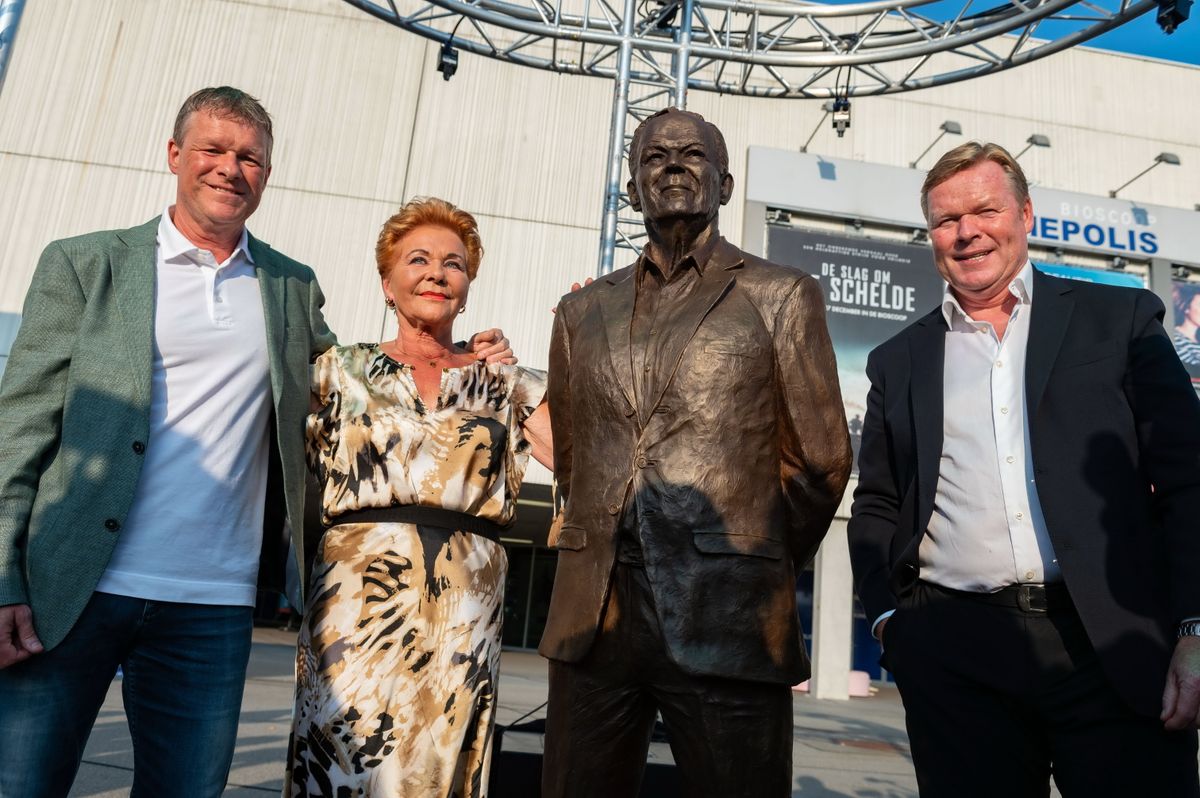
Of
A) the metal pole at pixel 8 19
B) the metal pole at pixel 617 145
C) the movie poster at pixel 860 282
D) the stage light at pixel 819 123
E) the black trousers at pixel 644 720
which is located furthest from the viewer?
the stage light at pixel 819 123

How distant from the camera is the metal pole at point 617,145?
902cm

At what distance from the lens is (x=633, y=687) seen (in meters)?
1.89

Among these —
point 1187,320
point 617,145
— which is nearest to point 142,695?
point 617,145

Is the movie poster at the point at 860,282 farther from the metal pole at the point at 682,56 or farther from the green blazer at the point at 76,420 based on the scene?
the green blazer at the point at 76,420

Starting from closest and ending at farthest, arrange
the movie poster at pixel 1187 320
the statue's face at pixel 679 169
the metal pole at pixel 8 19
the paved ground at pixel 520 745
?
the statue's face at pixel 679 169 → the metal pole at pixel 8 19 → the paved ground at pixel 520 745 → the movie poster at pixel 1187 320

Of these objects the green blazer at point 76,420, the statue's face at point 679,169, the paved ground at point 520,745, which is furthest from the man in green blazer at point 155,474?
the paved ground at point 520,745

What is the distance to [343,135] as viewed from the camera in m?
15.0

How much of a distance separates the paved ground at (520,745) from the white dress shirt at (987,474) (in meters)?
1.94

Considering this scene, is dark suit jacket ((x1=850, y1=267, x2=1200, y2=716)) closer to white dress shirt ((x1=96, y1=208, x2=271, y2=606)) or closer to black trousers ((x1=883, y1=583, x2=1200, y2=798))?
black trousers ((x1=883, y1=583, x2=1200, y2=798))

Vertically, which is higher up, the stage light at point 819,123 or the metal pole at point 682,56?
the stage light at point 819,123

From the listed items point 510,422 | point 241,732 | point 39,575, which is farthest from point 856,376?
point 39,575

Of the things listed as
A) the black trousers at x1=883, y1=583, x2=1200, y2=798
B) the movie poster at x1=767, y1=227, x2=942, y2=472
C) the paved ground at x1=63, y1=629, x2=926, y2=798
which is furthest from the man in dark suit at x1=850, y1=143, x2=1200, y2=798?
the movie poster at x1=767, y1=227, x2=942, y2=472

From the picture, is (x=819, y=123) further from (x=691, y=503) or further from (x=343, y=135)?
(x=691, y=503)

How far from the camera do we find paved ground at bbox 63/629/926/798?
15.3 feet
